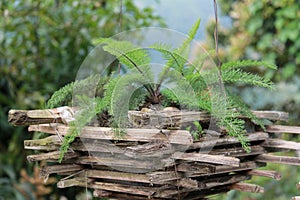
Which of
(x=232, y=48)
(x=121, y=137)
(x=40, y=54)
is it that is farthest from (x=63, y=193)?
(x=121, y=137)

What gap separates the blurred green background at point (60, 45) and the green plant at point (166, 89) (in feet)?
3.64

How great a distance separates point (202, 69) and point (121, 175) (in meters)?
0.24

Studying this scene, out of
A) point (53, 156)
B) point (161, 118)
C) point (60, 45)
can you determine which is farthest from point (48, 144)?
point (60, 45)

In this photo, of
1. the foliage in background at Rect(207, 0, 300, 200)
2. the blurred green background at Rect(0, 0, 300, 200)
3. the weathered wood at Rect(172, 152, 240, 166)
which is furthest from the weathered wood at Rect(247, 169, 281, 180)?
the foliage in background at Rect(207, 0, 300, 200)

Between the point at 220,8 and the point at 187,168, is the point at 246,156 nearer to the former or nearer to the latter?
the point at 187,168

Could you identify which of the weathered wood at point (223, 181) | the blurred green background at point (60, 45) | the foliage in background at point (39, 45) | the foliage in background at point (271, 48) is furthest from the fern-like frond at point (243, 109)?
the foliage in background at point (271, 48)

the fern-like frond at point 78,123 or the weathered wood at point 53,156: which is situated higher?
the fern-like frond at point 78,123

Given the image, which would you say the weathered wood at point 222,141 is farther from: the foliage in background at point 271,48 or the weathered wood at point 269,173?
the foliage in background at point 271,48

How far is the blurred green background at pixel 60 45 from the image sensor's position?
1.98 m

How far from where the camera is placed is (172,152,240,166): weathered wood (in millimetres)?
643

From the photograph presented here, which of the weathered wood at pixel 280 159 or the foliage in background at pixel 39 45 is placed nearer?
the weathered wood at pixel 280 159

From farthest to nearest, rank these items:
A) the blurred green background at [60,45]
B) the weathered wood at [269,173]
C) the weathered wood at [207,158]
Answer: the blurred green background at [60,45] < the weathered wood at [269,173] < the weathered wood at [207,158]

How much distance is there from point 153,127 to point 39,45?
1482 millimetres

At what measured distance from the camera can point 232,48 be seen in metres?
2.49
